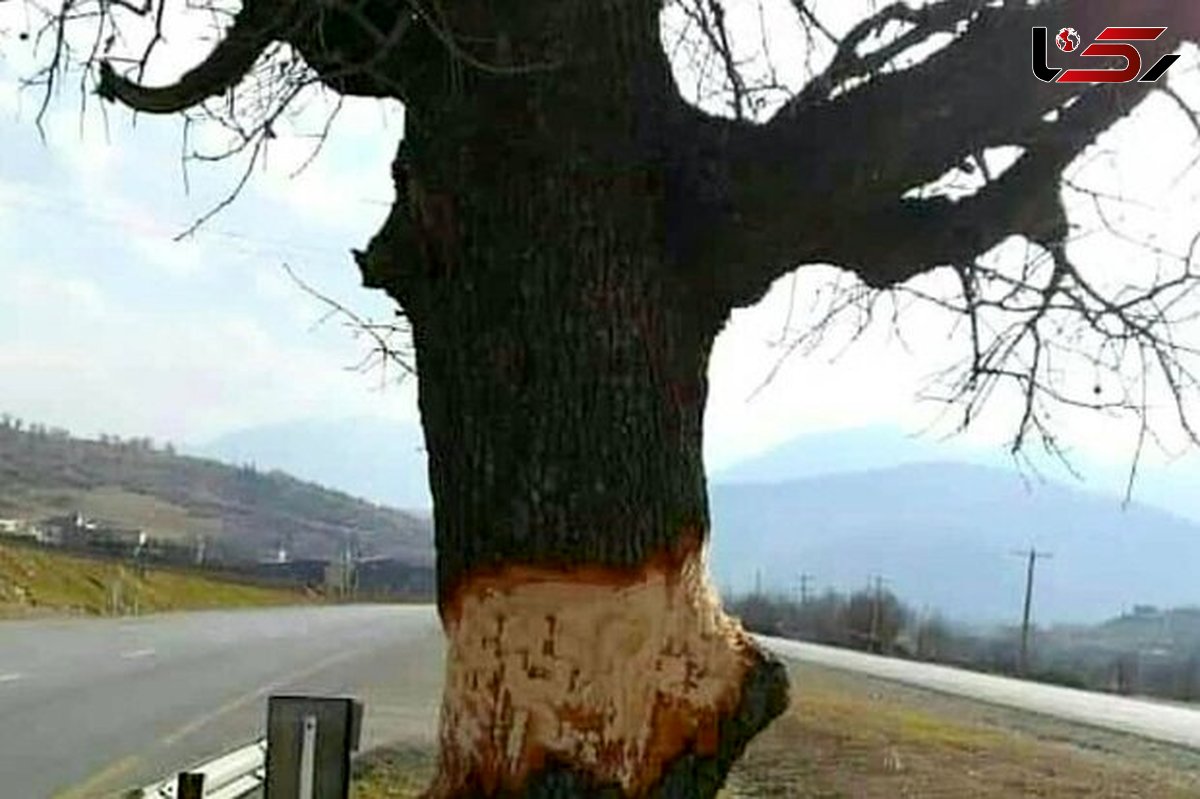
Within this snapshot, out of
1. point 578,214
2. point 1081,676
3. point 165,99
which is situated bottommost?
point 1081,676

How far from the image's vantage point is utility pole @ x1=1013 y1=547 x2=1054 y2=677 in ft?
202

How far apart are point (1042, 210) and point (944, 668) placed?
51.4m

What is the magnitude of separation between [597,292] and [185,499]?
163m

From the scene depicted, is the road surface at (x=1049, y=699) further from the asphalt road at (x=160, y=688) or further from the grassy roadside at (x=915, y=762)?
the asphalt road at (x=160, y=688)

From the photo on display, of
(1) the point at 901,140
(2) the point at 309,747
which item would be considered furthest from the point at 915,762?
(1) the point at 901,140

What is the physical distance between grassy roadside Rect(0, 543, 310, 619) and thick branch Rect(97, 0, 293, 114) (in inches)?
1721

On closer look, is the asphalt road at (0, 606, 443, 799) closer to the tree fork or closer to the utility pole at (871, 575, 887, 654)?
the tree fork

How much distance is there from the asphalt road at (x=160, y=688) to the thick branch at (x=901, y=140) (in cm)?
1119

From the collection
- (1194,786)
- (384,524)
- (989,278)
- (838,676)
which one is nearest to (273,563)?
(384,524)

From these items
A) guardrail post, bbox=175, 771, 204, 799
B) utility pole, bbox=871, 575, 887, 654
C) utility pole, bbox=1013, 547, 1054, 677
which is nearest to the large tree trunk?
guardrail post, bbox=175, 771, 204, 799

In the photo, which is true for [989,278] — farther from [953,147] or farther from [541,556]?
[541,556]

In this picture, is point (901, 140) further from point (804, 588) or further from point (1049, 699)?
point (804, 588)

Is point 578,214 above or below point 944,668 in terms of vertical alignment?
above

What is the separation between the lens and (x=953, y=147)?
15.4 feet
